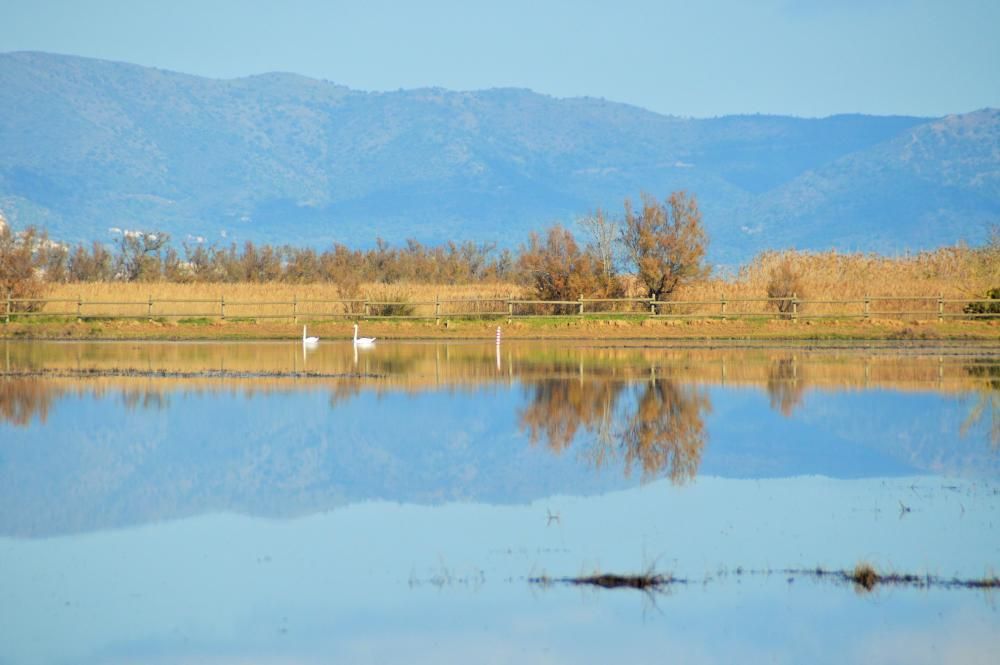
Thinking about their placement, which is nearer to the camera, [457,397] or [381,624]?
[381,624]

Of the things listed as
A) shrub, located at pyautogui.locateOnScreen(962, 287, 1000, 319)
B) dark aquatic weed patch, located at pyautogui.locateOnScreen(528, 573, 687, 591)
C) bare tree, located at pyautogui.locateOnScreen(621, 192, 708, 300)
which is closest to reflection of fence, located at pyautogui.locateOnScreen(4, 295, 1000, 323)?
shrub, located at pyautogui.locateOnScreen(962, 287, 1000, 319)

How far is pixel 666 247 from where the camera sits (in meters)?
46.9

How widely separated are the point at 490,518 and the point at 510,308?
32169 mm

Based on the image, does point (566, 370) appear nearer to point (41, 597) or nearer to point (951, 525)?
point (951, 525)

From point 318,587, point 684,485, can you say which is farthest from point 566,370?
point 318,587

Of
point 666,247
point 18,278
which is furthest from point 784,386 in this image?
point 18,278

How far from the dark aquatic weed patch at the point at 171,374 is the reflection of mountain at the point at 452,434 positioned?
681 mm

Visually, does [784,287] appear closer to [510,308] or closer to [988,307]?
[988,307]

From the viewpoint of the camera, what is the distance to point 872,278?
171ft

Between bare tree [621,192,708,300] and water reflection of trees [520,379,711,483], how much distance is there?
2057cm

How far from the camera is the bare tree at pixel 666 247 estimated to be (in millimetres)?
46625

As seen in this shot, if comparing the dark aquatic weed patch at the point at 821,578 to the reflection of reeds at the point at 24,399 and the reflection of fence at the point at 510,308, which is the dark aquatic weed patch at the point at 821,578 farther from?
the reflection of fence at the point at 510,308

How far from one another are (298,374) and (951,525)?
18.0 meters

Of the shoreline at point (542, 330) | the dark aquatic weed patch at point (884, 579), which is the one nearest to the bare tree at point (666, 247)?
the shoreline at point (542, 330)
